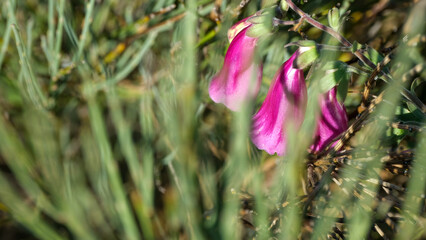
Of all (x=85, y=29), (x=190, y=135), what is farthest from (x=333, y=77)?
(x=85, y=29)

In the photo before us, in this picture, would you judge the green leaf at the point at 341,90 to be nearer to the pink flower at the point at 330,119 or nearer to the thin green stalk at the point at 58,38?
the pink flower at the point at 330,119

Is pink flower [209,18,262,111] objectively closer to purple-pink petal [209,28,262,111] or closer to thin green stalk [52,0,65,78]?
purple-pink petal [209,28,262,111]

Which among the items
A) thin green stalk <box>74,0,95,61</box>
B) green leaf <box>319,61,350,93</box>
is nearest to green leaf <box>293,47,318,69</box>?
green leaf <box>319,61,350,93</box>

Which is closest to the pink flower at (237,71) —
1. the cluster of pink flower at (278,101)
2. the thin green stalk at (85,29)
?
the cluster of pink flower at (278,101)

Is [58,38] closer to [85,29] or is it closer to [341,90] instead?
[85,29]

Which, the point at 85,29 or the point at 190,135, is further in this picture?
the point at 85,29

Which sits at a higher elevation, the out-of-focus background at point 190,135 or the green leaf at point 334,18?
the green leaf at point 334,18
